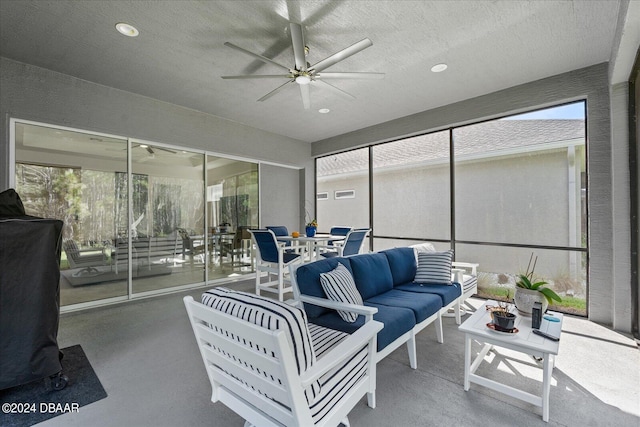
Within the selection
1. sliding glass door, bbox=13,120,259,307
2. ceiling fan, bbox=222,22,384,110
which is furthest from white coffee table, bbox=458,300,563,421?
sliding glass door, bbox=13,120,259,307

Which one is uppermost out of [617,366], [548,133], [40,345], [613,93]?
[613,93]

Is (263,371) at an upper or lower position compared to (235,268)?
upper

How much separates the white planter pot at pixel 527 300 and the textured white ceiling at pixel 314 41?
8.03 ft

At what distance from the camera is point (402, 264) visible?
A: 10.7ft

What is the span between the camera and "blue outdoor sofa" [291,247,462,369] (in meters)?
2.05

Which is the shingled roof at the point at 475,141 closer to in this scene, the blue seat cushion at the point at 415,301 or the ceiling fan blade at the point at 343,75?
the ceiling fan blade at the point at 343,75

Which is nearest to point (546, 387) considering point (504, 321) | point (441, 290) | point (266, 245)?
point (504, 321)

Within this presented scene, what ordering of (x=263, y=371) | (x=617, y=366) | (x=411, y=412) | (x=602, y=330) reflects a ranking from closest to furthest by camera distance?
1. (x=263, y=371)
2. (x=411, y=412)
3. (x=617, y=366)
4. (x=602, y=330)

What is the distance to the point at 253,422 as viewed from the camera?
1320 millimetres

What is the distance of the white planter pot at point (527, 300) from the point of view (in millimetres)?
2186

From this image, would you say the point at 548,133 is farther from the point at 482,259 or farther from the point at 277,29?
the point at 277,29

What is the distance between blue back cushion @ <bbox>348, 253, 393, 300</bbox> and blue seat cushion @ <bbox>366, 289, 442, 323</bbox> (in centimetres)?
7

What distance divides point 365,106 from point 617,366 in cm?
422

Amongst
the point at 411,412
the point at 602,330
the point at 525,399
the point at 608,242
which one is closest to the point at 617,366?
the point at 602,330
